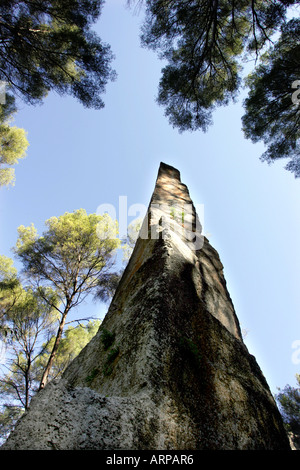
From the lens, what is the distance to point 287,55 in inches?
296

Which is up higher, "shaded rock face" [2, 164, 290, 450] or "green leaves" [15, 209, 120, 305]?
"green leaves" [15, 209, 120, 305]

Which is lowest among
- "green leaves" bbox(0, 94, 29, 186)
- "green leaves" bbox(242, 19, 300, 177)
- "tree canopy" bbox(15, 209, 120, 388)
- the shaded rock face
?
the shaded rock face

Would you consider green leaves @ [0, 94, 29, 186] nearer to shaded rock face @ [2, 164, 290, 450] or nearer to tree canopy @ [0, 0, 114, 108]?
tree canopy @ [0, 0, 114, 108]

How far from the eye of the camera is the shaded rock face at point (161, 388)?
121 centimetres

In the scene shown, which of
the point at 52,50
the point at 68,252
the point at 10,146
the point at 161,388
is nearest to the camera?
the point at 161,388

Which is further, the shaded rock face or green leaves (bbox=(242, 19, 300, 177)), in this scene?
green leaves (bbox=(242, 19, 300, 177))

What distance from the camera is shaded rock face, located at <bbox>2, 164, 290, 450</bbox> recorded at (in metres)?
1.21

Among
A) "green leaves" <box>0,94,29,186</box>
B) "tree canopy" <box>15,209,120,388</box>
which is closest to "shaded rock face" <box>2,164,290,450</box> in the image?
"tree canopy" <box>15,209,120,388</box>

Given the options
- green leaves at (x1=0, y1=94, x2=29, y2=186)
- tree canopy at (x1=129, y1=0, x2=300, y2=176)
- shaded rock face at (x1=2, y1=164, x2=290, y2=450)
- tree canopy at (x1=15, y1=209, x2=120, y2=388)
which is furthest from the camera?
green leaves at (x1=0, y1=94, x2=29, y2=186)

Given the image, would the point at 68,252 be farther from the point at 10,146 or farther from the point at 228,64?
the point at 228,64

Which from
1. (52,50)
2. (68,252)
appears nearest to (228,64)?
(52,50)

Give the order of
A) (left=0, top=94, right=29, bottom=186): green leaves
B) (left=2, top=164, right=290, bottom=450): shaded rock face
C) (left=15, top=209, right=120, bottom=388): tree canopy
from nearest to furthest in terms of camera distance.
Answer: (left=2, top=164, right=290, bottom=450): shaded rock face
(left=15, top=209, right=120, bottom=388): tree canopy
(left=0, top=94, right=29, bottom=186): green leaves

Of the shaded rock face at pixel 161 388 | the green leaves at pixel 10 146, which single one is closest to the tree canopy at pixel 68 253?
the green leaves at pixel 10 146

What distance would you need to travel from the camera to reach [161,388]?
1.55 m
